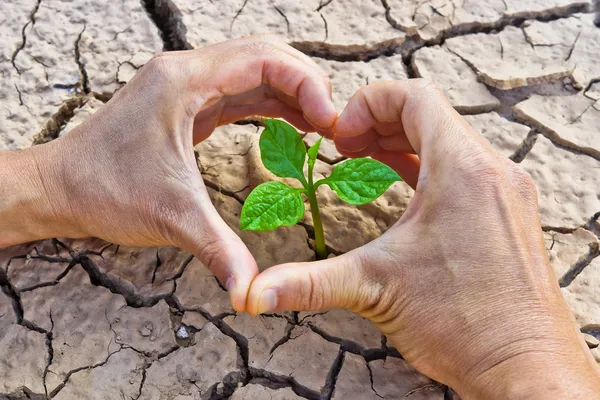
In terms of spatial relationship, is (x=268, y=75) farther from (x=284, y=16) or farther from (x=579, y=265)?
(x=579, y=265)

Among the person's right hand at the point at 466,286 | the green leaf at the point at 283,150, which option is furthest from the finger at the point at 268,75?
the person's right hand at the point at 466,286

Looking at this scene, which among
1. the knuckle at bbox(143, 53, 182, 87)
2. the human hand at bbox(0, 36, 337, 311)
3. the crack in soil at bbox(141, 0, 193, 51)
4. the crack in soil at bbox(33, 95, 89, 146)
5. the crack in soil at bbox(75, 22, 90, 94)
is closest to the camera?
the human hand at bbox(0, 36, 337, 311)

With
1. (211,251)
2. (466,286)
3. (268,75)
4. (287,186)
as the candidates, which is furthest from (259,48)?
(466,286)

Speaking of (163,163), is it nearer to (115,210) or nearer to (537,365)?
(115,210)

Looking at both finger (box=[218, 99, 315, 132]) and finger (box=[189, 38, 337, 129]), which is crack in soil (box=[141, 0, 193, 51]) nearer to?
finger (box=[218, 99, 315, 132])

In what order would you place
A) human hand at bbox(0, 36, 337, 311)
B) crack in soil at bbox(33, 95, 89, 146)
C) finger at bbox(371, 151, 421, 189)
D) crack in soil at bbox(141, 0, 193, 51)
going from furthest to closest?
crack in soil at bbox(141, 0, 193, 51) → crack in soil at bbox(33, 95, 89, 146) → finger at bbox(371, 151, 421, 189) → human hand at bbox(0, 36, 337, 311)

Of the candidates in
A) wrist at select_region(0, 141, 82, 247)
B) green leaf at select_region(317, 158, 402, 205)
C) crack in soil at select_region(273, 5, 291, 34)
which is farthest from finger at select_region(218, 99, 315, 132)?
crack in soil at select_region(273, 5, 291, 34)
